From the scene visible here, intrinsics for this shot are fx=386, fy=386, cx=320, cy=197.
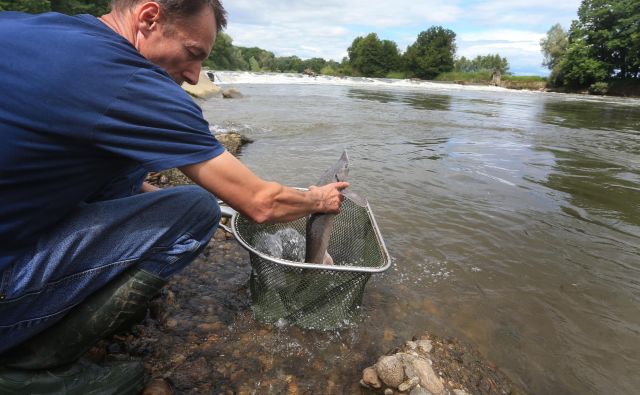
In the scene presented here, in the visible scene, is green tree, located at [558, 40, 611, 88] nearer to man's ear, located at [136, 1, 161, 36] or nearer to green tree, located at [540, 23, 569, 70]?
green tree, located at [540, 23, 569, 70]

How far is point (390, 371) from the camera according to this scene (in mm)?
2328

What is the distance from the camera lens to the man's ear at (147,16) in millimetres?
1858

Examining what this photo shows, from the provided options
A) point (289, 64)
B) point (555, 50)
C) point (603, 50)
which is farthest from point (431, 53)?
point (289, 64)

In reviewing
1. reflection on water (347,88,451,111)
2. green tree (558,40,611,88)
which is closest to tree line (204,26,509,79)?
green tree (558,40,611,88)

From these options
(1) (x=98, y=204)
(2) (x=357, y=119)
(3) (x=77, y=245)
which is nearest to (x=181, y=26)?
(1) (x=98, y=204)

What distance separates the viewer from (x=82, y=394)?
1906 millimetres

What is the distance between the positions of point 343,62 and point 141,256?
125m

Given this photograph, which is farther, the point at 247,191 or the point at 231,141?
the point at 231,141

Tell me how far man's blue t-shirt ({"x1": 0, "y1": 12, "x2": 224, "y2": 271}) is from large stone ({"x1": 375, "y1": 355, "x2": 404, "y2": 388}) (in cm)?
163

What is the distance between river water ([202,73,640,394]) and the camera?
287 cm

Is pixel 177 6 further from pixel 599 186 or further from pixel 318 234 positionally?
pixel 599 186

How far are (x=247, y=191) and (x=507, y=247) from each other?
11.6 feet

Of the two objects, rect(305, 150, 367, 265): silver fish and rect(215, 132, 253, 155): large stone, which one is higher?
rect(305, 150, 367, 265): silver fish

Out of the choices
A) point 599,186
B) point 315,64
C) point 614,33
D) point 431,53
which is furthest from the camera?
point 315,64
